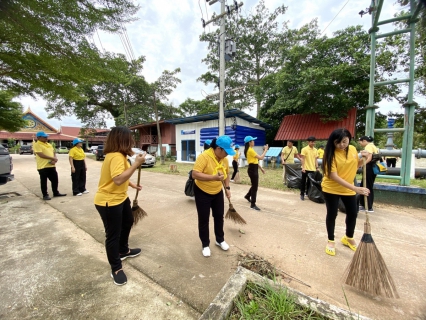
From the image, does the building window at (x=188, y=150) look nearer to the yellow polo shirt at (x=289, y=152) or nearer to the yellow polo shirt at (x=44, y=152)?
the yellow polo shirt at (x=289, y=152)

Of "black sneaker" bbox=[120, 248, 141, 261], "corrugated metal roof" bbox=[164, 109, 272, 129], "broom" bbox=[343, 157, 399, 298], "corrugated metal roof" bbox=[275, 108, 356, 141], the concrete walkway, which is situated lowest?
the concrete walkway

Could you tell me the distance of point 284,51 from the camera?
1240cm

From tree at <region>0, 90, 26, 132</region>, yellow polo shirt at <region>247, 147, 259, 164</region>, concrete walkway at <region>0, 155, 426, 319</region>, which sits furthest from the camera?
tree at <region>0, 90, 26, 132</region>

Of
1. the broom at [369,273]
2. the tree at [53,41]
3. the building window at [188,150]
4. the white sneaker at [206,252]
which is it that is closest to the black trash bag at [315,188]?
the broom at [369,273]

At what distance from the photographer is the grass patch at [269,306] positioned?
136 cm

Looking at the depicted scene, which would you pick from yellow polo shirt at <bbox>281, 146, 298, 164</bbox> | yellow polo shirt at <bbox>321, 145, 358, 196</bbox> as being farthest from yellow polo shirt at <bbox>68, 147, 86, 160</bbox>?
yellow polo shirt at <bbox>281, 146, 298, 164</bbox>

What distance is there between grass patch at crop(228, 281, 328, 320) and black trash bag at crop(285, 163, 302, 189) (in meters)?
4.98

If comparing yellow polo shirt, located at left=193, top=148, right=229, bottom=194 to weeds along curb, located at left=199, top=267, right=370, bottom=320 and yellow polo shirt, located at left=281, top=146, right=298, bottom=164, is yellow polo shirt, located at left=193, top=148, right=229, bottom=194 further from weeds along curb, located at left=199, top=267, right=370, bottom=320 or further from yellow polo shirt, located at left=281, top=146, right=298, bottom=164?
yellow polo shirt, located at left=281, top=146, right=298, bottom=164

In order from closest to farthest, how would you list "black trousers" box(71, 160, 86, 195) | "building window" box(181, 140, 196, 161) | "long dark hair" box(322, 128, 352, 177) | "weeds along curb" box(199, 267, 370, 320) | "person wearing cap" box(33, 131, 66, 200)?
"weeds along curb" box(199, 267, 370, 320) < "long dark hair" box(322, 128, 352, 177) < "person wearing cap" box(33, 131, 66, 200) < "black trousers" box(71, 160, 86, 195) < "building window" box(181, 140, 196, 161)

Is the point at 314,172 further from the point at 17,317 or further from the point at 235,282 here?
the point at 17,317

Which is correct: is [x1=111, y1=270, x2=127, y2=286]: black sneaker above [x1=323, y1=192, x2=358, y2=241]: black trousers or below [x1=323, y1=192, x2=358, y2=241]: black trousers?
below

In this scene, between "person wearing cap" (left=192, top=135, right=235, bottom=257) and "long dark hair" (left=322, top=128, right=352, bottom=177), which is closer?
"person wearing cap" (left=192, top=135, right=235, bottom=257)

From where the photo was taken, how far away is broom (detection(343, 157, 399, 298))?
1755 millimetres

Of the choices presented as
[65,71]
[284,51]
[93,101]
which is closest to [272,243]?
[65,71]
